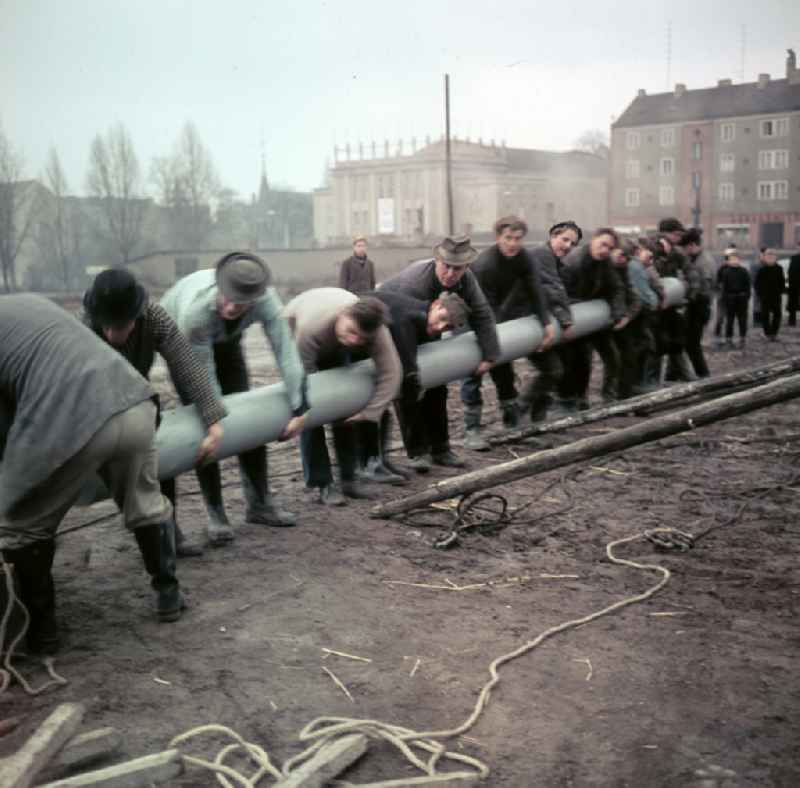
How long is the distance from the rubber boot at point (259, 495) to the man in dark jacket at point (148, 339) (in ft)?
1.63

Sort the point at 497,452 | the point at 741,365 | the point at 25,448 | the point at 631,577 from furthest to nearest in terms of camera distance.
Result: the point at 741,365, the point at 497,452, the point at 631,577, the point at 25,448

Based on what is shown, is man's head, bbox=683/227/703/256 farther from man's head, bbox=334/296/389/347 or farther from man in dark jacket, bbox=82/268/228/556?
man in dark jacket, bbox=82/268/228/556

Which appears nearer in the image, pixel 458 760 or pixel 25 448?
pixel 458 760

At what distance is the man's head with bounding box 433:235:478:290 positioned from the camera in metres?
6.25

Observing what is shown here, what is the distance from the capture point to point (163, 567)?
4027 millimetres

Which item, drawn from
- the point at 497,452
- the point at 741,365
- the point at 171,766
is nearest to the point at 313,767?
the point at 171,766

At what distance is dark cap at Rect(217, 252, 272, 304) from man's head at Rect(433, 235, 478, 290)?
6.03ft

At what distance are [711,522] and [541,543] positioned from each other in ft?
3.36

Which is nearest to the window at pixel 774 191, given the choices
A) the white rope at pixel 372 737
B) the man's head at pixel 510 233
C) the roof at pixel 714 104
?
the roof at pixel 714 104

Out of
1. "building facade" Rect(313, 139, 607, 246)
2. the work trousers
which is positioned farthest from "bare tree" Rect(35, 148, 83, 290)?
the work trousers

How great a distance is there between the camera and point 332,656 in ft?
12.2

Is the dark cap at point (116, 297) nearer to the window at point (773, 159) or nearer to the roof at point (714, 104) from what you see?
the window at point (773, 159)

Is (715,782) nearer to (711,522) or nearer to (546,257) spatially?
(711,522)

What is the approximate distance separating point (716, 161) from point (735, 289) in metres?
35.8
